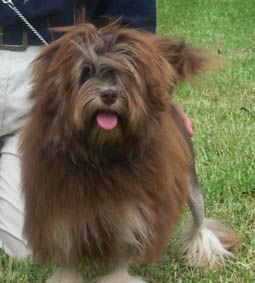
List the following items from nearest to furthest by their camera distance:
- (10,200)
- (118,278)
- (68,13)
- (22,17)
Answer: (118,278) < (22,17) < (68,13) < (10,200)

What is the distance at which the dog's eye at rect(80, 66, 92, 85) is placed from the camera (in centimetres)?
288

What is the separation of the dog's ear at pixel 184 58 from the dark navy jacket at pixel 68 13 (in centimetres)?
58

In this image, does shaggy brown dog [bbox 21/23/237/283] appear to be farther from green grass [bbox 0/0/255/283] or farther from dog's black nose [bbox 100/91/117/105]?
green grass [bbox 0/0/255/283]

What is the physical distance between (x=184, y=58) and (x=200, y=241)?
114cm

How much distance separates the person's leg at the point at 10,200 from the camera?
14.1 feet

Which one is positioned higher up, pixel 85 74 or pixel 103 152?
pixel 85 74

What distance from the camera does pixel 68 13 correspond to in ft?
13.8

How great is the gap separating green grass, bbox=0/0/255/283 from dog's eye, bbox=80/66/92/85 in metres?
0.86

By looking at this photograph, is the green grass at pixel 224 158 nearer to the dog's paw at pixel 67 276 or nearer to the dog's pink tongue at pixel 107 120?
the dog's paw at pixel 67 276

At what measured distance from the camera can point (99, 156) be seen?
3029mm

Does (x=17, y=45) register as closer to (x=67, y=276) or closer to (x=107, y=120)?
(x=67, y=276)

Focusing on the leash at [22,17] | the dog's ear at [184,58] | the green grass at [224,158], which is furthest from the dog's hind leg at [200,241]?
the leash at [22,17]

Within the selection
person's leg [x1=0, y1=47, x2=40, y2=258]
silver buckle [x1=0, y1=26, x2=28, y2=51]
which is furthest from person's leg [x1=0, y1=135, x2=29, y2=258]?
silver buckle [x1=0, y1=26, x2=28, y2=51]

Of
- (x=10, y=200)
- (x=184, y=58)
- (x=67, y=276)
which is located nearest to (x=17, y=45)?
(x=10, y=200)
